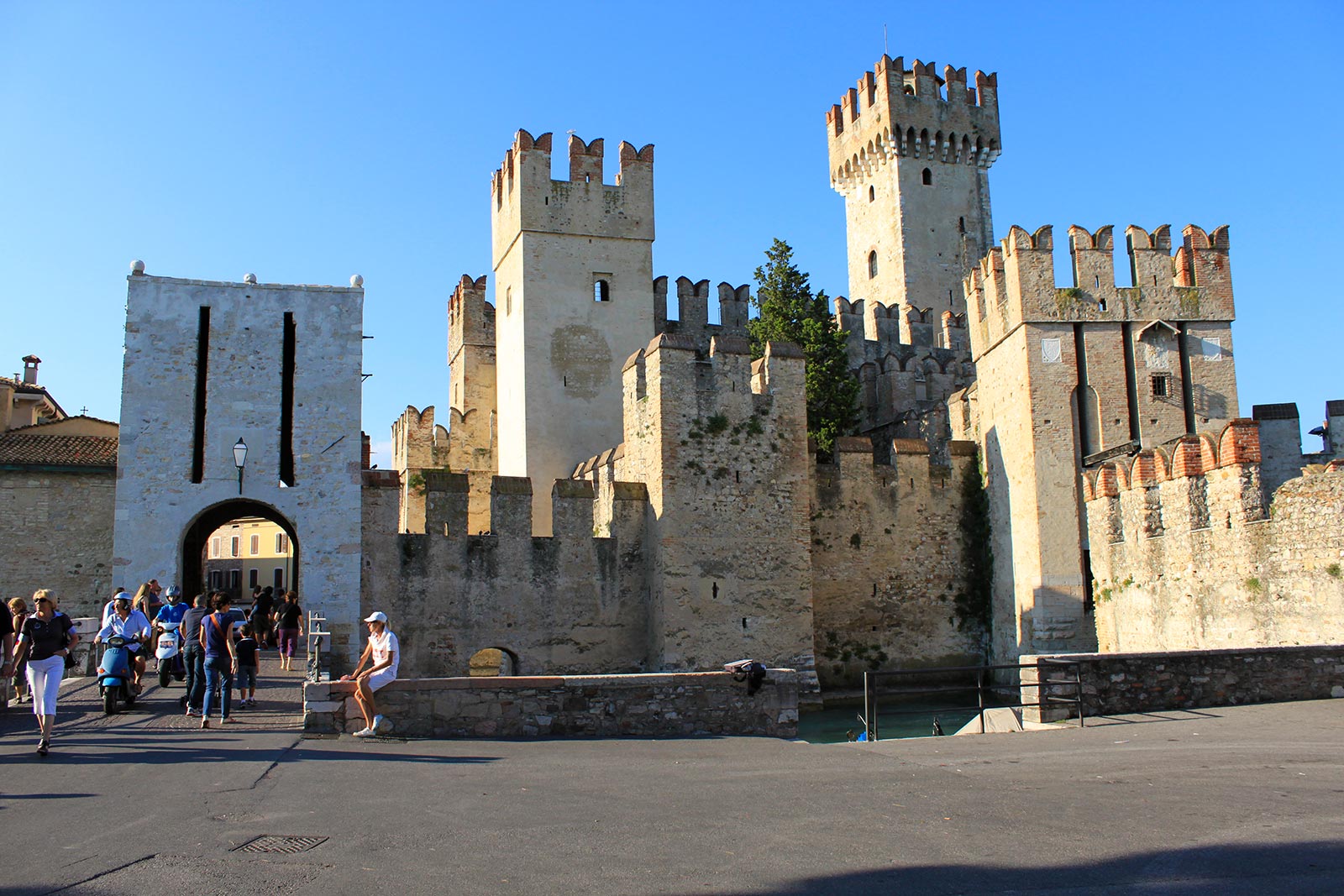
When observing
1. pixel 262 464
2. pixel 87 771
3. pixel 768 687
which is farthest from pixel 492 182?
pixel 87 771

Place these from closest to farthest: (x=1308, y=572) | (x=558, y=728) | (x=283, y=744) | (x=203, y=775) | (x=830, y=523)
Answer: (x=203, y=775) < (x=283, y=744) < (x=558, y=728) < (x=1308, y=572) < (x=830, y=523)

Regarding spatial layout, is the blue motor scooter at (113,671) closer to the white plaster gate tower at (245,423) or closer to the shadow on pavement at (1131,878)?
the white plaster gate tower at (245,423)

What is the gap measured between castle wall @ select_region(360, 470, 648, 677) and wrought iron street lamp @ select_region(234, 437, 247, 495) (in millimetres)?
2348

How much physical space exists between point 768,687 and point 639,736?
1.87 m

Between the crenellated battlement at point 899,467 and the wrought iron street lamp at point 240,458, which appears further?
the crenellated battlement at point 899,467

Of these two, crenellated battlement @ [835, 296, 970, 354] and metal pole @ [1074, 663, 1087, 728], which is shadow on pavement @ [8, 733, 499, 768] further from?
crenellated battlement @ [835, 296, 970, 354]

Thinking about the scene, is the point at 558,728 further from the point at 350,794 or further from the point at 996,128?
the point at 996,128

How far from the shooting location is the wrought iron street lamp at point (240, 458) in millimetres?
20000

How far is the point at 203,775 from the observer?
9492 millimetres

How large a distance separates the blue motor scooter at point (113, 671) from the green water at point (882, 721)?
1126 centimetres

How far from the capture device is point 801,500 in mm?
22906

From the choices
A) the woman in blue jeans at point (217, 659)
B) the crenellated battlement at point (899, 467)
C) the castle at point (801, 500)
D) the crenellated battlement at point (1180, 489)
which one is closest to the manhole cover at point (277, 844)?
the woman in blue jeans at point (217, 659)

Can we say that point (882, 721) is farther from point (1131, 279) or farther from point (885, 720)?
point (1131, 279)

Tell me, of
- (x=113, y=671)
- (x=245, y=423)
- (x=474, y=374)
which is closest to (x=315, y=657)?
(x=113, y=671)
